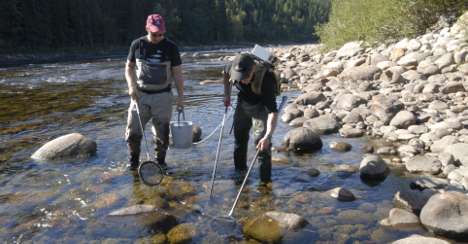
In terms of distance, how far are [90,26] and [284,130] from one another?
61.9 m

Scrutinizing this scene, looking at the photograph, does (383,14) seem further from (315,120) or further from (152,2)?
(152,2)

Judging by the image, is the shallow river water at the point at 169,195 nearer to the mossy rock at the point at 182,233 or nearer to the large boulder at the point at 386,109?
the mossy rock at the point at 182,233

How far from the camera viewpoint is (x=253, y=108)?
5.08 metres

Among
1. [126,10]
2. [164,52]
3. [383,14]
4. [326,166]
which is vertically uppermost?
[126,10]

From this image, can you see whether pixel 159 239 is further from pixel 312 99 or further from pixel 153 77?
pixel 312 99

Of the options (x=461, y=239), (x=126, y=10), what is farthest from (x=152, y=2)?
(x=461, y=239)

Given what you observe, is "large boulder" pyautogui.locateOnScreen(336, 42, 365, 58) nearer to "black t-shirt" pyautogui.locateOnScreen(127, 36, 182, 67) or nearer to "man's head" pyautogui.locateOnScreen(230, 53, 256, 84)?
"black t-shirt" pyautogui.locateOnScreen(127, 36, 182, 67)

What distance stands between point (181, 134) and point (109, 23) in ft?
219

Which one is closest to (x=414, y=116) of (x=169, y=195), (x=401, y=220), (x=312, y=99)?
(x=312, y=99)

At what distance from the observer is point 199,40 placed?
86.6m

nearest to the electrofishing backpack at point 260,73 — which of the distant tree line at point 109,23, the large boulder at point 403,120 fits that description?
the large boulder at point 403,120

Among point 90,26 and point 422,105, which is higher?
point 90,26

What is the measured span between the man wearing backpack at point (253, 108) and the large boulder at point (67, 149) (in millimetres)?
2942

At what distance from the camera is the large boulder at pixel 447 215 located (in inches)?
153
